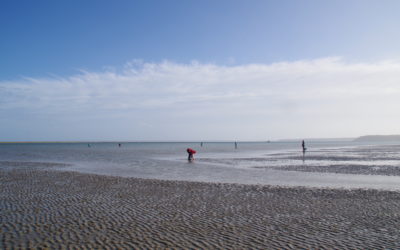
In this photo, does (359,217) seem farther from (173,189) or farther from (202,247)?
(173,189)

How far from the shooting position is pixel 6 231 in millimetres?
9086

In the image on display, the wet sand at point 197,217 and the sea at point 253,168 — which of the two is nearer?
the wet sand at point 197,217

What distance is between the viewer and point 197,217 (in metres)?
10.9

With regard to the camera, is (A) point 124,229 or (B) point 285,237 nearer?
(B) point 285,237

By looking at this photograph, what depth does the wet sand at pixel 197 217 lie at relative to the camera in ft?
27.1

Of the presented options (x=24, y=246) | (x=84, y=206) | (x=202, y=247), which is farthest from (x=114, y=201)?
(x=202, y=247)

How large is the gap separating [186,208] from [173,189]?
4.66 meters

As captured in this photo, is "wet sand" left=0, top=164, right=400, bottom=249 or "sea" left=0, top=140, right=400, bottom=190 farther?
"sea" left=0, top=140, right=400, bottom=190

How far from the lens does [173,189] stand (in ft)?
55.5

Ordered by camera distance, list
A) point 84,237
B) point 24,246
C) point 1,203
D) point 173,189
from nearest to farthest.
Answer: point 24,246, point 84,237, point 1,203, point 173,189

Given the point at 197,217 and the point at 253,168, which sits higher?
the point at 197,217

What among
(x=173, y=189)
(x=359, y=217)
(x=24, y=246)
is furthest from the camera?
(x=173, y=189)

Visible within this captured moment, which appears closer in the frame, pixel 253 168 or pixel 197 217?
pixel 197 217

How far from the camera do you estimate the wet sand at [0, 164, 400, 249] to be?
8.27m
